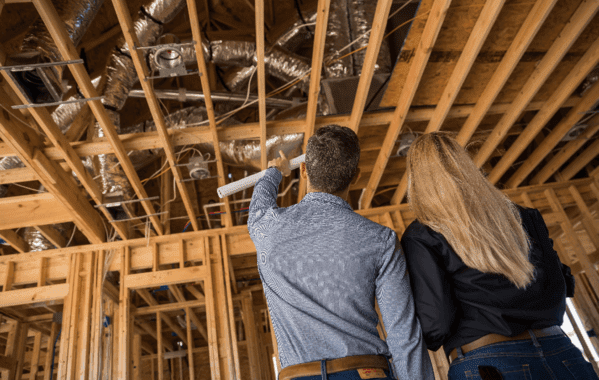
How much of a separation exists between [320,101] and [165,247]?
291 centimetres

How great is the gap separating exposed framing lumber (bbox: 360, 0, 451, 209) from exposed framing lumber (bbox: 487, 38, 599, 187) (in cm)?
165

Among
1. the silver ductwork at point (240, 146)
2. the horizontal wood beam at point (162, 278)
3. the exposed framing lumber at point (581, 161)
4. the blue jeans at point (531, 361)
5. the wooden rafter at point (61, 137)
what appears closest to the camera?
the blue jeans at point (531, 361)

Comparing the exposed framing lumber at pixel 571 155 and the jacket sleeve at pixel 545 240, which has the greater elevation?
the exposed framing lumber at pixel 571 155

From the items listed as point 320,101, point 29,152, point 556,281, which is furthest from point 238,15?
point 556,281

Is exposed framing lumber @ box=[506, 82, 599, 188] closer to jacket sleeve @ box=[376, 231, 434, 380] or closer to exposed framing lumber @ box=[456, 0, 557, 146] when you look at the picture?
exposed framing lumber @ box=[456, 0, 557, 146]

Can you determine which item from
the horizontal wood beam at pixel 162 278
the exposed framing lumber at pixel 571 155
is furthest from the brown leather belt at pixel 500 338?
the exposed framing lumber at pixel 571 155

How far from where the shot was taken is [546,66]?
3.92 m

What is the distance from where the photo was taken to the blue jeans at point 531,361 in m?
1.15

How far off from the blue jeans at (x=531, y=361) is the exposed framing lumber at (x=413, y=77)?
2504mm

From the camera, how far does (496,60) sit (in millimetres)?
3912

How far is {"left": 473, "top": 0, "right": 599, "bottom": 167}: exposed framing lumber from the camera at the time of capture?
3.41 meters

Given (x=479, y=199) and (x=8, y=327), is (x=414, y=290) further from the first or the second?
(x=8, y=327)

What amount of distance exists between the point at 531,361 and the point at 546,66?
3.53m

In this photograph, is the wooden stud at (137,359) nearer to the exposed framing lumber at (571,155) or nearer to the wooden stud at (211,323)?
the wooden stud at (211,323)
